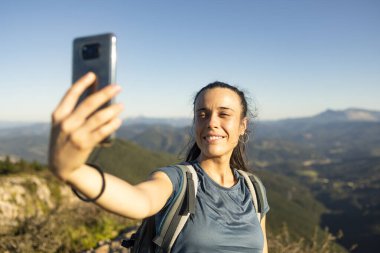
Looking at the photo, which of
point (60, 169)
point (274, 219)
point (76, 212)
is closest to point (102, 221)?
point (76, 212)

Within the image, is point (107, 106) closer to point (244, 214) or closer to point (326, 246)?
point (244, 214)

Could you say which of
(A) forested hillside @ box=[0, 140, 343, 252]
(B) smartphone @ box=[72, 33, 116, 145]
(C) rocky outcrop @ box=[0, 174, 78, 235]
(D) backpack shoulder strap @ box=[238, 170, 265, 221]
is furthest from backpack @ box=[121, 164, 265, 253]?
(C) rocky outcrop @ box=[0, 174, 78, 235]

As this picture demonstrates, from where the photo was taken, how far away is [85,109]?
1.42 meters

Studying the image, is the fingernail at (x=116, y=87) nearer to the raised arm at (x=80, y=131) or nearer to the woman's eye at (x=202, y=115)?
the raised arm at (x=80, y=131)

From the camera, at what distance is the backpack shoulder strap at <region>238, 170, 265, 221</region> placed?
130 inches

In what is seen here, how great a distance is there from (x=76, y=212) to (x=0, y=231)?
1.95 metres

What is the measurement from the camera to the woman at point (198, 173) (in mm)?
1435

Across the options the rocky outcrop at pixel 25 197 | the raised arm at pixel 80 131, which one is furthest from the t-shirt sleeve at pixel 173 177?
the rocky outcrop at pixel 25 197

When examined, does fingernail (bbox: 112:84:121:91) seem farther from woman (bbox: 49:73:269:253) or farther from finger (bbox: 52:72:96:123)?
finger (bbox: 52:72:96:123)

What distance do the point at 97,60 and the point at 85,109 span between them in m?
0.32

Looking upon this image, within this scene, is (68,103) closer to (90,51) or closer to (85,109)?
(85,109)

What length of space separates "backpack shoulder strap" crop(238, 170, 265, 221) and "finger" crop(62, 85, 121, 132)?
7.81 feet

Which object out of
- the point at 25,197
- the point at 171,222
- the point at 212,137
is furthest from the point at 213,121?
the point at 25,197

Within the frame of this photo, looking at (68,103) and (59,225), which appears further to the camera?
(59,225)
